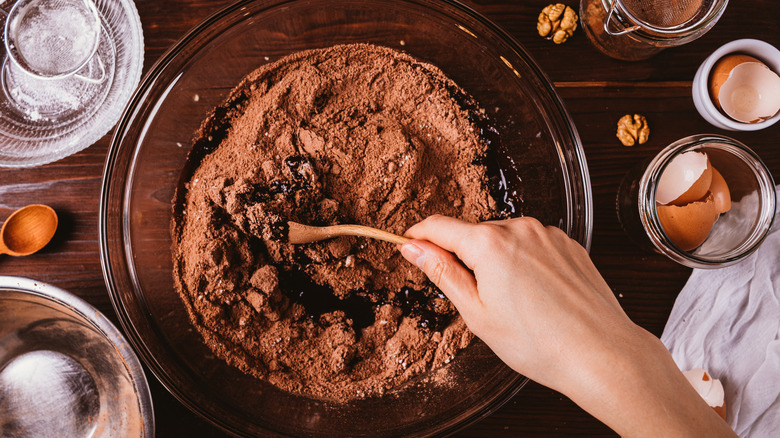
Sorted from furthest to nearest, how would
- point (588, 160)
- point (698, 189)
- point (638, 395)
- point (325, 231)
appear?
point (588, 160) < point (698, 189) < point (325, 231) < point (638, 395)

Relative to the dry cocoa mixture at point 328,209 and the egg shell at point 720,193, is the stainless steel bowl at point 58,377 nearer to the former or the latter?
the dry cocoa mixture at point 328,209

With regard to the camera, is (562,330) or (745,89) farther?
(745,89)

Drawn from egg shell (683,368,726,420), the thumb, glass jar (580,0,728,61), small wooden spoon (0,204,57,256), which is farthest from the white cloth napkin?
small wooden spoon (0,204,57,256)

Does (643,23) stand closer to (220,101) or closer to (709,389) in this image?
(709,389)

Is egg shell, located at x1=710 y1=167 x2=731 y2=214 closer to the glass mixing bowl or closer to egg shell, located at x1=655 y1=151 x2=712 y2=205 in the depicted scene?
egg shell, located at x1=655 y1=151 x2=712 y2=205

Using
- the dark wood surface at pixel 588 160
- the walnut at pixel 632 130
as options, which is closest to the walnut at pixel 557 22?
the dark wood surface at pixel 588 160

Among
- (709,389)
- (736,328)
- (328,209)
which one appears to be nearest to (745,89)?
(736,328)

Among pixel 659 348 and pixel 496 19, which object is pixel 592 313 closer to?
pixel 659 348
